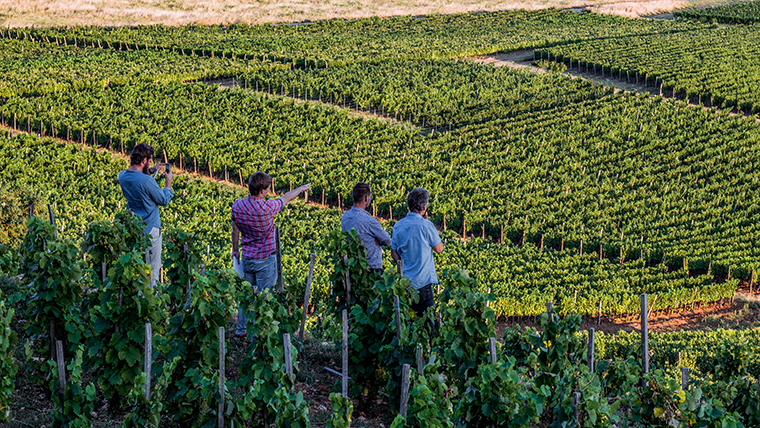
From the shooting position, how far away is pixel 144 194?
440 inches

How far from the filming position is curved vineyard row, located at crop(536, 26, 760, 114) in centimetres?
4203

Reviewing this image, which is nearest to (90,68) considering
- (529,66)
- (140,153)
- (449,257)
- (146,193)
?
(529,66)

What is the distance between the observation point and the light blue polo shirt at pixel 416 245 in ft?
32.5

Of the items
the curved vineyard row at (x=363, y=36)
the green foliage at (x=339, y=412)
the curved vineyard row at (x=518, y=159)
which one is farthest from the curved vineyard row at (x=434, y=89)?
the green foliage at (x=339, y=412)

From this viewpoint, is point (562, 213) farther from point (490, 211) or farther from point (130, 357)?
point (130, 357)

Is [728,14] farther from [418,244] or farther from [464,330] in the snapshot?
[464,330]

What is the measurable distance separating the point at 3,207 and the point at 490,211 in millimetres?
14657

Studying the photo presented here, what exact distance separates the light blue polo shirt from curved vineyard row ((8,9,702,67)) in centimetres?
4240

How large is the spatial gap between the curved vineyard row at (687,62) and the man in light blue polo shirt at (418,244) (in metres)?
32.8

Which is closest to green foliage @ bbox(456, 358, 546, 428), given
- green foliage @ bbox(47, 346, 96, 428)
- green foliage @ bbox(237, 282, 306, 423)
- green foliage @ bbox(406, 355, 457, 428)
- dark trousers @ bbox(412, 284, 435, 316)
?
green foliage @ bbox(406, 355, 457, 428)

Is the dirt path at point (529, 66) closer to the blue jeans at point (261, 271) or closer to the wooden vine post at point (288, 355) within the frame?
the blue jeans at point (261, 271)

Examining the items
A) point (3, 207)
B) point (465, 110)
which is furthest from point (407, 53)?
point (3, 207)

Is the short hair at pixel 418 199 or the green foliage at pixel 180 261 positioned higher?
the short hair at pixel 418 199

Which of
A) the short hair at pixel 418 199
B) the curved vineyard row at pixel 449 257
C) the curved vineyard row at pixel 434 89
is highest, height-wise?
the short hair at pixel 418 199
